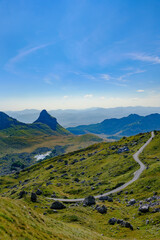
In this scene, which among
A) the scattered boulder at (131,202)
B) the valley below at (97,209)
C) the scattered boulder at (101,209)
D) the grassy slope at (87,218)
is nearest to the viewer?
the grassy slope at (87,218)

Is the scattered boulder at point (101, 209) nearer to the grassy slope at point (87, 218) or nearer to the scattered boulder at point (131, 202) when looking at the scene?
the grassy slope at point (87, 218)

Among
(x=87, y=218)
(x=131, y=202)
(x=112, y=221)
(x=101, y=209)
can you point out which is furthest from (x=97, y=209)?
(x=131, y=202)

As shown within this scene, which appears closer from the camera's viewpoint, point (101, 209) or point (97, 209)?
point (101, 209)

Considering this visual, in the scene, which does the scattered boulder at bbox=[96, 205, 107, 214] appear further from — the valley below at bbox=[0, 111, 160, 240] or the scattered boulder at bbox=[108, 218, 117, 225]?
the scattered boulder at bbox=[108, 218, 117, 225]

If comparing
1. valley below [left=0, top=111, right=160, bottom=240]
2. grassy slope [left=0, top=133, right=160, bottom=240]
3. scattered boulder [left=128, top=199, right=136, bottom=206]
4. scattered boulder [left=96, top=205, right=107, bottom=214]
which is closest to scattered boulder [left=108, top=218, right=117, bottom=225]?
valley below [left=0, top=111, right=160, bottom=240]

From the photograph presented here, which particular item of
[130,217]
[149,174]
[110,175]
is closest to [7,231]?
[130,217]

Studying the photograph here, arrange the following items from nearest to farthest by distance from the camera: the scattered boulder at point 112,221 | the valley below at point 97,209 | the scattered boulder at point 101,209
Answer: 1. the valley below at point 97,209
2. the scattered boulder at point 112,221
3. the scattered boulder at point 101,209

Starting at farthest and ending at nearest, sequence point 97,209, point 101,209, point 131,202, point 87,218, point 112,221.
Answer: point 131,202 → point 97,209 → point 101,209 → point 87,218 → point 112,221

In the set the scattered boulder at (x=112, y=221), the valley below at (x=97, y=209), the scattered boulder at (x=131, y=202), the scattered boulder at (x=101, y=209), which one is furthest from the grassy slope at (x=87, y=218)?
the scattered boulder at (x=131, y=202)

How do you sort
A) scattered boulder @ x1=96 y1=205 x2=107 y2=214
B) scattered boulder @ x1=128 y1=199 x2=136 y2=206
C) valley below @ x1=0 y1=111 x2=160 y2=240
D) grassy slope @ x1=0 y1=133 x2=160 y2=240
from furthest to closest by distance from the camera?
scattered boulder @ x1=128 y1=199 x2=136 y2=206, scattered boulder @ x1=96 y1=205 x2=107 y2=214, valley below @ x1=0 y1=111 x2=160 y2=240, grassy slope @ x1=0 y1=133 x2=160 y2=240

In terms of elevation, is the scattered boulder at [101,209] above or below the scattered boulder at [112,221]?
below

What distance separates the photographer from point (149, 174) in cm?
8850

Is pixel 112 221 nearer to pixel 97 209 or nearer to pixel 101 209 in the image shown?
pixel 101 209

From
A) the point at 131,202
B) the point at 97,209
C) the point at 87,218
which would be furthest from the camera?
the point at 131,202
